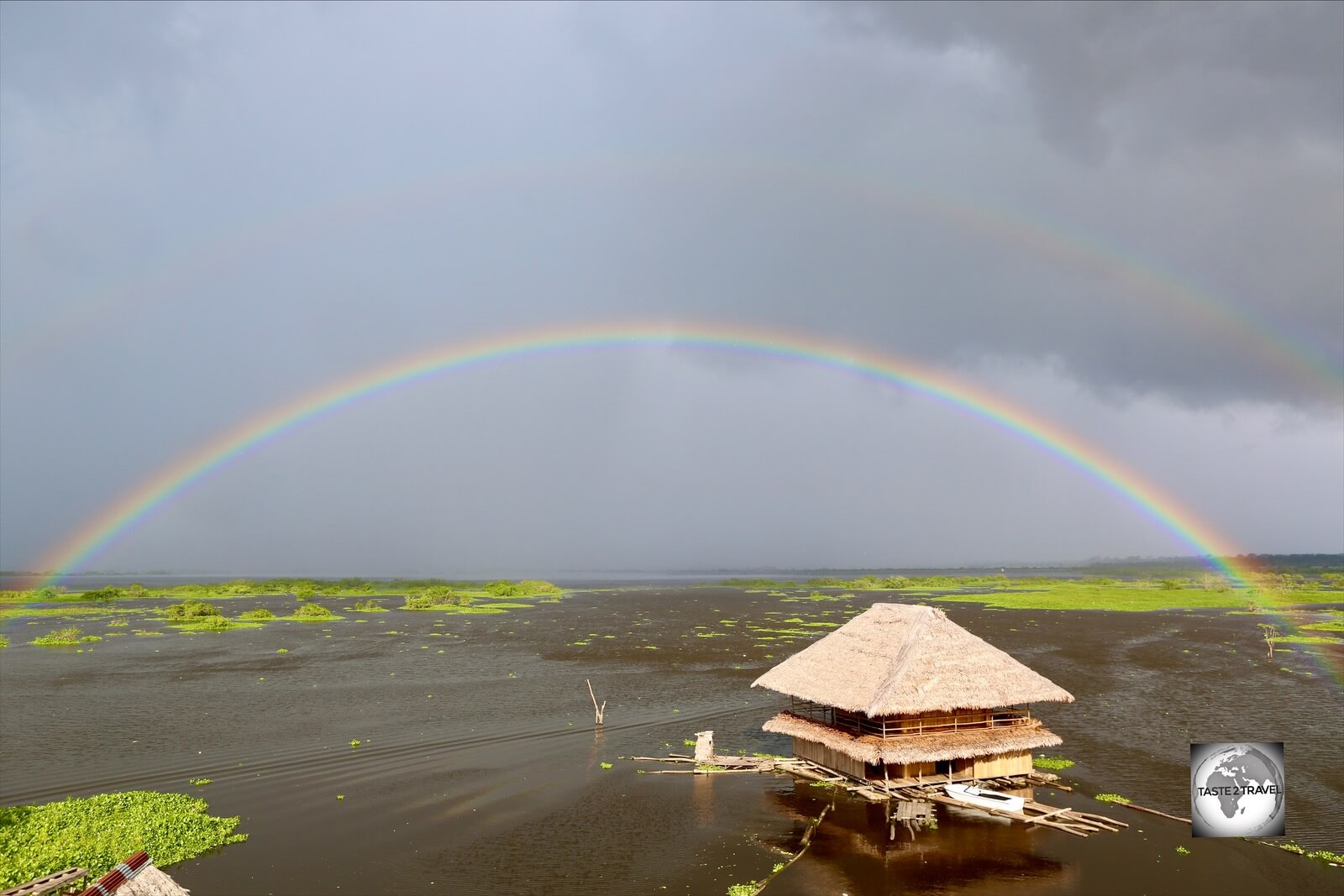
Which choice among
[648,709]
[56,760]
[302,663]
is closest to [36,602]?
[302,663]

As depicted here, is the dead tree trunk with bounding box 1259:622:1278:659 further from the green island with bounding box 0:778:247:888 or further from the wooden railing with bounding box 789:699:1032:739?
the green island with bounding box 0:778:247:888

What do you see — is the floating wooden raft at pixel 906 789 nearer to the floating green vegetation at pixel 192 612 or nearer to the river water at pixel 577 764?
the river water at pixel 577 764

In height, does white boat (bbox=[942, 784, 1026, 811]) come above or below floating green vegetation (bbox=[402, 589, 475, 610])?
above

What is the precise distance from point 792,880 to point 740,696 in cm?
2403

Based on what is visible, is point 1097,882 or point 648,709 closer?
point 1097,882

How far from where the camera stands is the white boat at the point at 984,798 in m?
23.2

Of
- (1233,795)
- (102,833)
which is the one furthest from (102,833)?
(1233,795)

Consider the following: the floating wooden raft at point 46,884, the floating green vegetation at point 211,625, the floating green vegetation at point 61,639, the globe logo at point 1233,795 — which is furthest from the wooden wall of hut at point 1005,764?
the floating green vegetation at point 211,625

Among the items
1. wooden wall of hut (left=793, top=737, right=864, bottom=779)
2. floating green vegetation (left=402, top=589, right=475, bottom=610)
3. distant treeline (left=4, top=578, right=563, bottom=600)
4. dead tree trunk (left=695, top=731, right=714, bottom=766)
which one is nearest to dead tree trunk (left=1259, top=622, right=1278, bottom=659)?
wooden wall of hut (left=793, top=737, right=864, bottom=779)

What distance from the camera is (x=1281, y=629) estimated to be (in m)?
76.4

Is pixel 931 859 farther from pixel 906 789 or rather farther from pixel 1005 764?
pixel 1005 764

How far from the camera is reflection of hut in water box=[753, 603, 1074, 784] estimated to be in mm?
25125

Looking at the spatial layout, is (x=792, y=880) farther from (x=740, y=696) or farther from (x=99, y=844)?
(x=740, y=696)

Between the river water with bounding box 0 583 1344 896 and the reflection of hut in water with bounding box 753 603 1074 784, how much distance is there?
1728mm
